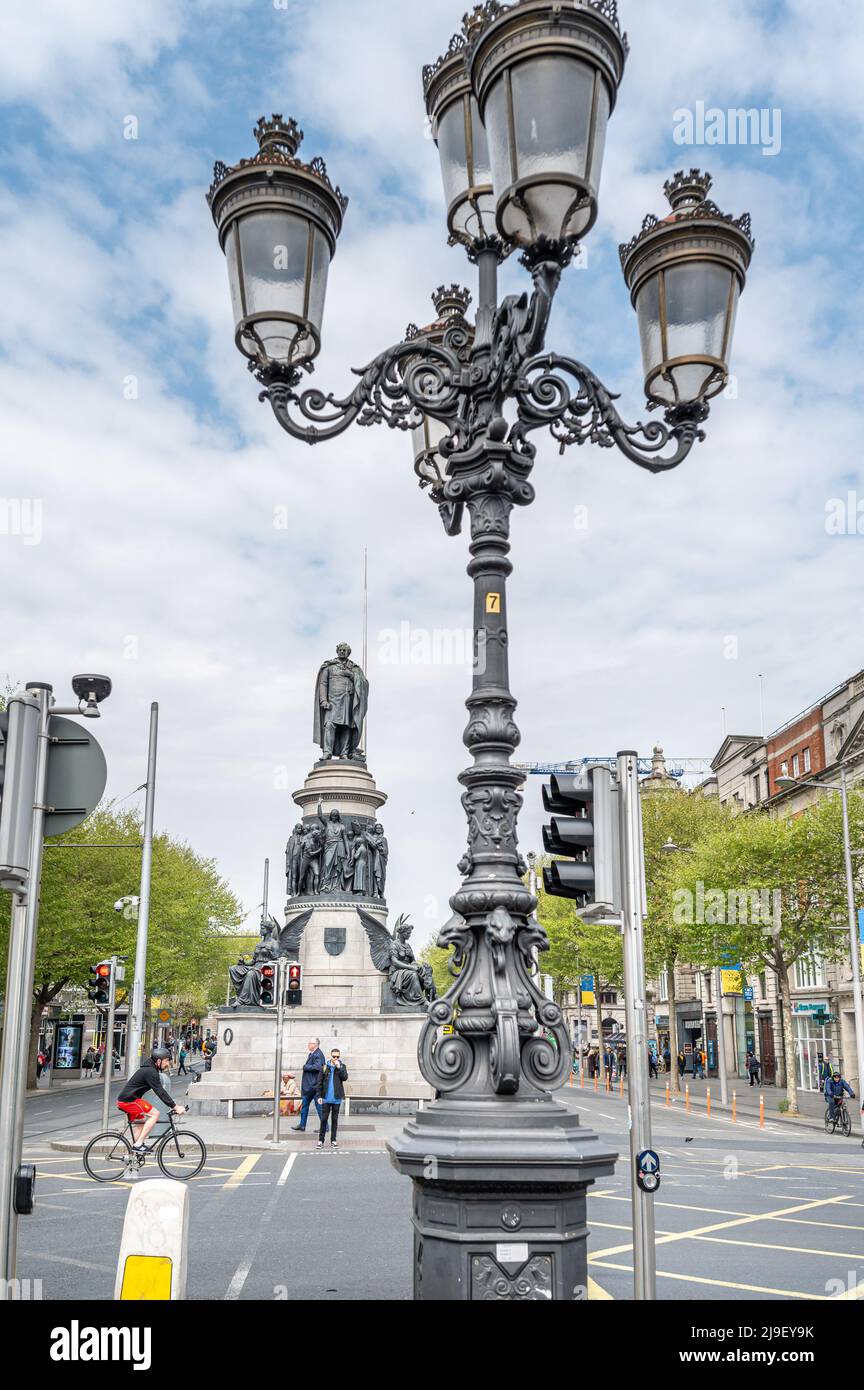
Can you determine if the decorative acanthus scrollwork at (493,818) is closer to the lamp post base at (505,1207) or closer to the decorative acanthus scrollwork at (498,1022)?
the decorative acanthus scrollwork at (498,1022)

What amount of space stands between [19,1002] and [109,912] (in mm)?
42369

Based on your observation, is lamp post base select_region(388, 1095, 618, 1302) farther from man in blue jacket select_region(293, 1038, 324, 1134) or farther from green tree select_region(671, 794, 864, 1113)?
green tree select_region(671, 794, 864, 1113)

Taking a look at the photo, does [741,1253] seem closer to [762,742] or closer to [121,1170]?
[121,1170]

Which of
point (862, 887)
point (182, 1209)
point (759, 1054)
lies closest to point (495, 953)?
point (182, 1209)

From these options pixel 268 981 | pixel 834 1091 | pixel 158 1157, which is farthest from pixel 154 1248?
pixel 834 1091

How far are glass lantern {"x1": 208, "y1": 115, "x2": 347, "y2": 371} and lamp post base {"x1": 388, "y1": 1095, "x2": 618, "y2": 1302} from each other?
467 cm

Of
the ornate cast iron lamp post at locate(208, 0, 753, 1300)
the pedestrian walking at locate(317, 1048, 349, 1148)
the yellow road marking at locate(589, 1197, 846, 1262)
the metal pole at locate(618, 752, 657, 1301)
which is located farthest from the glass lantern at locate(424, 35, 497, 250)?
the pedestrian walking at locate(317, 1048, 349, 1148)

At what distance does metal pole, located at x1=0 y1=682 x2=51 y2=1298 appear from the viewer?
5.14 m

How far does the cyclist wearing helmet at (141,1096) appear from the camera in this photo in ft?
48.4

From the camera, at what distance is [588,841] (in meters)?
6.20

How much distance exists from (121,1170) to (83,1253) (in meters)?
5.91

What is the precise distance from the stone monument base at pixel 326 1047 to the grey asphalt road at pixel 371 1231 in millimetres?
8073

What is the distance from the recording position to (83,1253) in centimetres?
1020

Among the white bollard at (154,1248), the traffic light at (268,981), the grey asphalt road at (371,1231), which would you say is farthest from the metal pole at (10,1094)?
the traffic light at (268,981)
